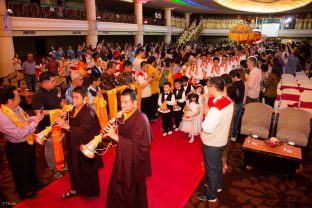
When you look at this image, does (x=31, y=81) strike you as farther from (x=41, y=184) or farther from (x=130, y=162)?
(x=130, y=162)

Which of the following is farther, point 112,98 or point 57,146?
point 112,98

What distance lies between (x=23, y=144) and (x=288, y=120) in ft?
16.4

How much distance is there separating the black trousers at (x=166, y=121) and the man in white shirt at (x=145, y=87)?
2.56 ft

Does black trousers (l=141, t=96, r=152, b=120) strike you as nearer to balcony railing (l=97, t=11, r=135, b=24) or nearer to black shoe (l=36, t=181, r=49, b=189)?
black shoe (l=36, t=181, r=49, b=189)

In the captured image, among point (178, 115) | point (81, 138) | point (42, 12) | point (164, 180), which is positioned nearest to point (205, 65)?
point (178, 115)

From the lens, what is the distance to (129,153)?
2.72 meters

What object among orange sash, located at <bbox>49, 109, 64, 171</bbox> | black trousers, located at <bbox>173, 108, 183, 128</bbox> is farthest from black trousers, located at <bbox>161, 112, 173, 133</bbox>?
orange sash, located at <bbox>49, 109, 64, 171</bbox>

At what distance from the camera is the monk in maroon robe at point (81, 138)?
325 cm

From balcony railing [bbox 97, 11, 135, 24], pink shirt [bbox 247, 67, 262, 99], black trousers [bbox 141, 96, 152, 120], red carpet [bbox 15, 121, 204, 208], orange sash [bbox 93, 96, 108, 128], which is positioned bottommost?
red carpet [bbox 15, 121, 204, 208]

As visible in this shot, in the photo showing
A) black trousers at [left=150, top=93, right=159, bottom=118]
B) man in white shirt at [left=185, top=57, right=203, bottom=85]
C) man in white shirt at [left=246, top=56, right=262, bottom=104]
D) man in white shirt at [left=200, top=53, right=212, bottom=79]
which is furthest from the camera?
man in white shirt at [left=200, top=53, right=212, bottom=79]

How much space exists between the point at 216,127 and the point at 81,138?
183 centimetres

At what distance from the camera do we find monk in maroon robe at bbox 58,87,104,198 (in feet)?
10.6

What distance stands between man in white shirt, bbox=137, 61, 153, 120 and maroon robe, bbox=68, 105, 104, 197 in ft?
8.69

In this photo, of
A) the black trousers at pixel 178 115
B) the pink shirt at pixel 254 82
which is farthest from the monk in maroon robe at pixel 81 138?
the pink shirt at pixel 254 82
